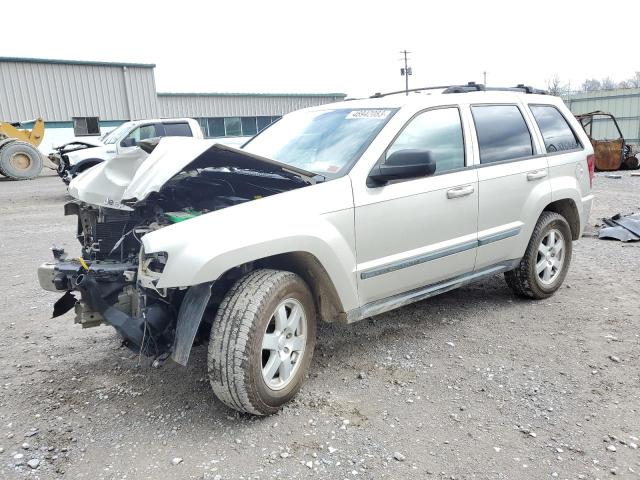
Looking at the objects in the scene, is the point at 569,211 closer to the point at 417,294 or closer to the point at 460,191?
the point at 460,191

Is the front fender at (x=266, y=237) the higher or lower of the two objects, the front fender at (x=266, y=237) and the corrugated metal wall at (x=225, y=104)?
the lower

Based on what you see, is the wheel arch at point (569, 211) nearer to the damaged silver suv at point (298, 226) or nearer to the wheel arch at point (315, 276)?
the damaged silver suv at point (298, 226)

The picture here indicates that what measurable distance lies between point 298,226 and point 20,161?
1757cm

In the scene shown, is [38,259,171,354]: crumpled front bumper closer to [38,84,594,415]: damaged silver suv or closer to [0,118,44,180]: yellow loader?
[38,84,594,415]: damaged silver suv

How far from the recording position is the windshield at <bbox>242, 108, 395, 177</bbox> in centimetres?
367

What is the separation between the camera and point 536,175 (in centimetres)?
464

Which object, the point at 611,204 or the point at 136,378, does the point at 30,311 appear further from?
the point at 611,204

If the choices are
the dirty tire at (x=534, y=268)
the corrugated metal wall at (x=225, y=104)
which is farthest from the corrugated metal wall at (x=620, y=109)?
the dirty tire at (x=534, y=268)

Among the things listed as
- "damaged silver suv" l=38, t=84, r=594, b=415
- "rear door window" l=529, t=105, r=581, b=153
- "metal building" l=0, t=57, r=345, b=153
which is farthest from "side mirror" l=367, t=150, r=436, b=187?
"metal building" l=0, t=57, r=345, b=153

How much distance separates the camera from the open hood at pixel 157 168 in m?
3.15

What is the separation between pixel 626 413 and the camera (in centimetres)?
312

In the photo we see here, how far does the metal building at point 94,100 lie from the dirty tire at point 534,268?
81.1 feet

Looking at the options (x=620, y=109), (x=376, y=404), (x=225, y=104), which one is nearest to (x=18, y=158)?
(x=225, y=104)

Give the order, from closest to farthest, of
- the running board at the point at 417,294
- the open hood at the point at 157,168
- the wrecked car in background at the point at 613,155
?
1. the open hood at the point at 157,168
2. the running board at the point at 417,294
3. the wrecked car in background at the point at 613,155
